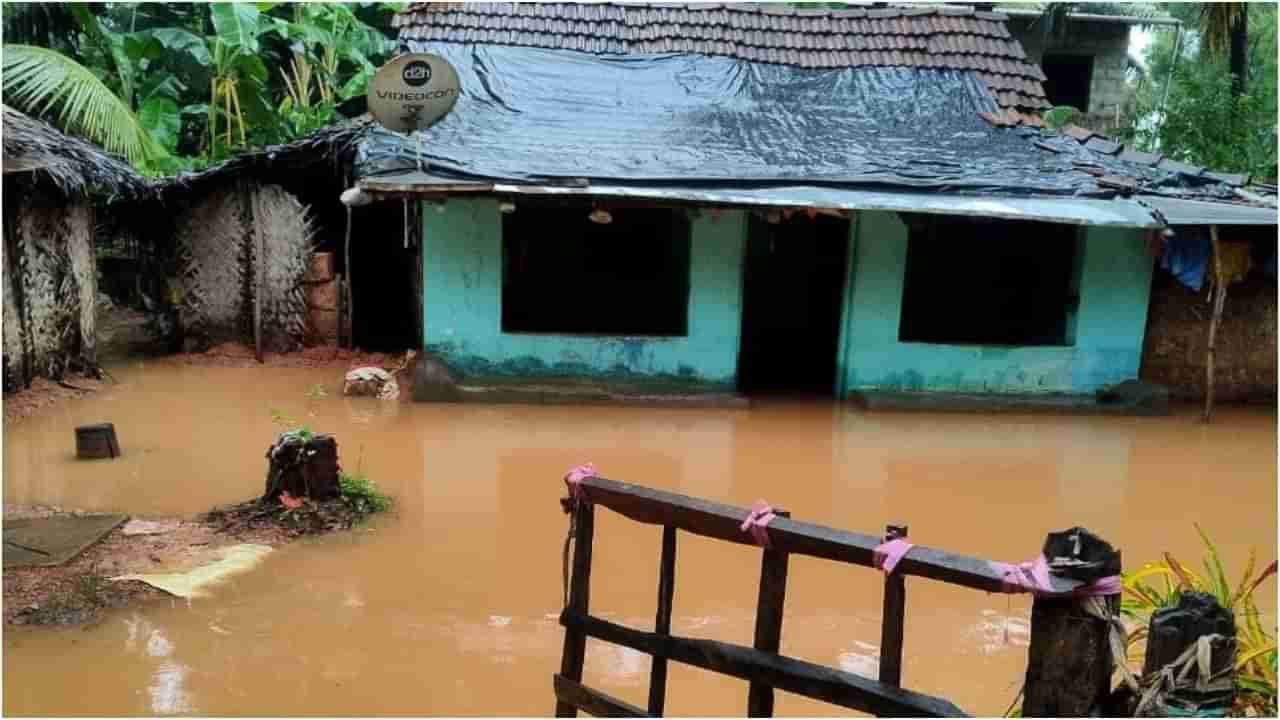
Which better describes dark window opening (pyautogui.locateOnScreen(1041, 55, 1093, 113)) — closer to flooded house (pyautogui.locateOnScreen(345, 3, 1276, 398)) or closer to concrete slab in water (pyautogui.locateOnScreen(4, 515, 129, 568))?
flooded house (pyautogui.locateOnScreen(345, 3, 1276, 398))

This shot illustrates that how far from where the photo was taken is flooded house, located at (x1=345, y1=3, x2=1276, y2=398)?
910 cm

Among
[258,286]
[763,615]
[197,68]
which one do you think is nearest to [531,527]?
[763,615]

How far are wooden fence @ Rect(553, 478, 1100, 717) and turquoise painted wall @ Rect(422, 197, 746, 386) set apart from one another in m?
6.70

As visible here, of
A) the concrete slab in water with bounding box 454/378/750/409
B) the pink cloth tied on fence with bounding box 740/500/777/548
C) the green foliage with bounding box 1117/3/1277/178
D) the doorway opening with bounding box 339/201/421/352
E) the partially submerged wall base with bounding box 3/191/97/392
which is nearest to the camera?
the pink cloth tied on fence with bounding box 740/500/777/548

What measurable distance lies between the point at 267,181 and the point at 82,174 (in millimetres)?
2281

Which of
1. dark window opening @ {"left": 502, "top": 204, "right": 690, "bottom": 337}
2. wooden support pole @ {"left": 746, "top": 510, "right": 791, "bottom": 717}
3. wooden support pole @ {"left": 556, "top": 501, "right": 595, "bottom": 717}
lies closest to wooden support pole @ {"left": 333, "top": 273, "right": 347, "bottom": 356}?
dark window opening @ {"left": 502, "top": 204, "right": 690, "bottom": 337}

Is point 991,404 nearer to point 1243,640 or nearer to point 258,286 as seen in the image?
point 1243,640

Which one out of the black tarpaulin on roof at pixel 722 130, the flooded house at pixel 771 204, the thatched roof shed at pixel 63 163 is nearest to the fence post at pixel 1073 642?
the flooded house at pixel 771 204

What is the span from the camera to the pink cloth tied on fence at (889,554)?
2.33 meters

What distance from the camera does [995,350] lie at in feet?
32.3

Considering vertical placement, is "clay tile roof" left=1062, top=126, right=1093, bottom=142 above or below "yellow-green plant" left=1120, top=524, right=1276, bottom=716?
above

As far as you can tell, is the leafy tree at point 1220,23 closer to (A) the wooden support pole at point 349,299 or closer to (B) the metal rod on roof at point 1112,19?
(B) the metal rod on roof at point 1112,19

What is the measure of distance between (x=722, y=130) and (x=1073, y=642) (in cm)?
861

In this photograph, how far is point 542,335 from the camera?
31.7ft
